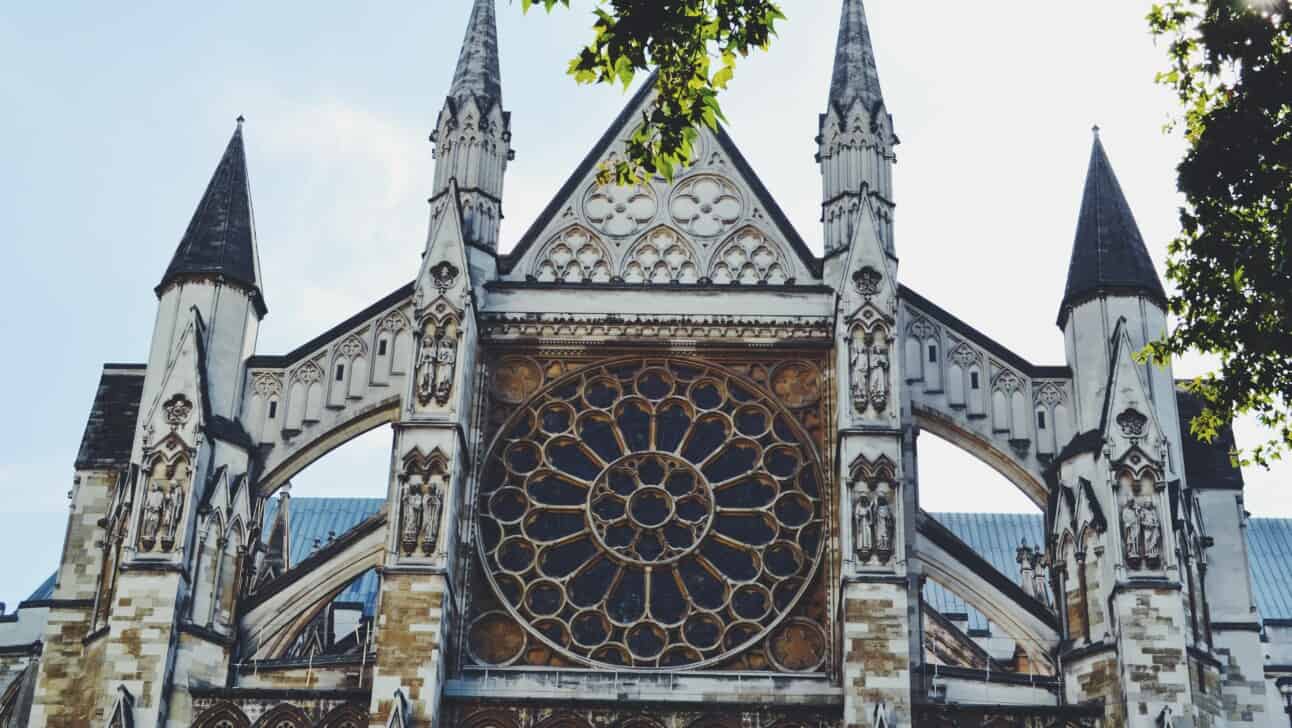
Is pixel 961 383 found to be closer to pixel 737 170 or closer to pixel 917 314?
pixel 917 314

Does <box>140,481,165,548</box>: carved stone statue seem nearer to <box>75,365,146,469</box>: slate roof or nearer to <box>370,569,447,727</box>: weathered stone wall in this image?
<box>75,365,146,469</box>: slate roof

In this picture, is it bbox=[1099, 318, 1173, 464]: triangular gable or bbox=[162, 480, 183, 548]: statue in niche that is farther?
bbox=[1099, 318, 1173, 464]: triangular gable

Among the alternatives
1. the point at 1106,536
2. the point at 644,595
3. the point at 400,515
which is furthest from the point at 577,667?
the point at 1106,536

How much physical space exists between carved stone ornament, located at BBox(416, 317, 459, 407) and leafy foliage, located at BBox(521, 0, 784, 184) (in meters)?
11.0

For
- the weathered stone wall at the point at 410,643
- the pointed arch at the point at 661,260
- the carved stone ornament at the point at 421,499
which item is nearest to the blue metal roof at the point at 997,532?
the pointed arch at the point at 661,260

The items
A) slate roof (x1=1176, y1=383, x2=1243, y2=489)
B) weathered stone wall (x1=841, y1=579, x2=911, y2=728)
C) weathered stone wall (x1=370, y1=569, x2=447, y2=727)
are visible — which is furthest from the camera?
slate roof (x1=1176, y1=383, x2=1243, y2=489)

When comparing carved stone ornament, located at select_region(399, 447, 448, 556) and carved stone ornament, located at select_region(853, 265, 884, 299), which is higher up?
carved stone ornament, located at select_region(853, 265, 884, 299)

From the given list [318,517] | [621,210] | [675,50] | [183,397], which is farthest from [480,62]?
[318,517]

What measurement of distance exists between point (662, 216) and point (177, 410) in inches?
312

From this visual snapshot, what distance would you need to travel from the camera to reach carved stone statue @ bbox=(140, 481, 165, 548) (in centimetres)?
2495

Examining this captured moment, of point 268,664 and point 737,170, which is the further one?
point 737,170

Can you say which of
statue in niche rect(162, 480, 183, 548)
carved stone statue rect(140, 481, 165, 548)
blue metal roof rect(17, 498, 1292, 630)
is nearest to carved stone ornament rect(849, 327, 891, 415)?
statue in niche rect(162, 480, 183, 548)

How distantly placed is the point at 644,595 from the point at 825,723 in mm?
3153

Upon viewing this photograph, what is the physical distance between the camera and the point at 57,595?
2609 centimetres
